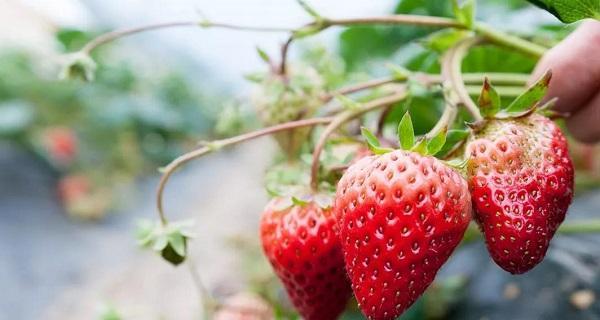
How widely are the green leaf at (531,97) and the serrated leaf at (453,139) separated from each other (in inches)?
1.5

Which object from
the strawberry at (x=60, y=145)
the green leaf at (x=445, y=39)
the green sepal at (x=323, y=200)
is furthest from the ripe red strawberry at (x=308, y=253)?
the strawberry at (x=60, y=145)

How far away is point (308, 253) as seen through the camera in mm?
546

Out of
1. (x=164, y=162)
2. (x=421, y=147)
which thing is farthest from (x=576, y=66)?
(x=164, y=162)

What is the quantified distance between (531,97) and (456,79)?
0.08m

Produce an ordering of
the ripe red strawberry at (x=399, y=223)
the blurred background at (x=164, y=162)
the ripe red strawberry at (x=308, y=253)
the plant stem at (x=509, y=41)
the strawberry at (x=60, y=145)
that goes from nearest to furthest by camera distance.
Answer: the ripe red strawberry at (x=399, y=223)
the ripe red strawberry at (x=308, y=253)
the plant stem at (x=509, y=41)
the blurred background at (x=164, y=162)
the strawberry at (x=60, y=145)

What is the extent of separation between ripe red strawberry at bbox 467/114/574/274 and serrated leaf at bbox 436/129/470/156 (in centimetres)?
2

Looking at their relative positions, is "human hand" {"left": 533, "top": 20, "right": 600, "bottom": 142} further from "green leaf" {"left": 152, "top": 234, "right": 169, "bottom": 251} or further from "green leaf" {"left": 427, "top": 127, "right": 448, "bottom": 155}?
"green leaf" {"left": 152, "top": 234, "right": 169, "bottom": 251}

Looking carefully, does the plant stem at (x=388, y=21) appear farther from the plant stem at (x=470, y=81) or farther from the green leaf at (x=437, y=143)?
the green leaf at (x=437, y=143)

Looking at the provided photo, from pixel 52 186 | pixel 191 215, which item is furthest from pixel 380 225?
pixel 52 186

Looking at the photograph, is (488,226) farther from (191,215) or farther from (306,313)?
(191,215)

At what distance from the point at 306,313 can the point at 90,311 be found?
192 centimetres

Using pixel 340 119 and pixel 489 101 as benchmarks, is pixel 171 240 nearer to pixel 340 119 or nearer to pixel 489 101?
pixel 340 119

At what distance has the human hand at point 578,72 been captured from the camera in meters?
0.58

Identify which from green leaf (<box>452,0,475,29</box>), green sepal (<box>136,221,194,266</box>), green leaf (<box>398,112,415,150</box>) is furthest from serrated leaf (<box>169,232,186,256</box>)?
green leaf (<box>452,0,475,29</box>)
